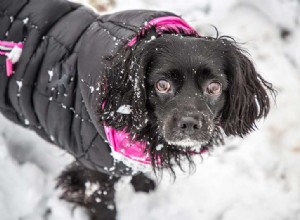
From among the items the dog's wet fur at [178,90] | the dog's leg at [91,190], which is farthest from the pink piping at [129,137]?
the dog's leg at [91,190]

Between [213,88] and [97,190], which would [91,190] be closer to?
[97,190]

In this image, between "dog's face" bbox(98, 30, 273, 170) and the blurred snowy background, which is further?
the blurred snowy background

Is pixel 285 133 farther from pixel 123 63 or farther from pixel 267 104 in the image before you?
pixel 123 63

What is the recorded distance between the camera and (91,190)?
2.73 metres

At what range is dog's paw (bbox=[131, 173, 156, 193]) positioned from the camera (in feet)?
9.62

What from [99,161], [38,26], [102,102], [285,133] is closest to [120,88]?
[102,102]

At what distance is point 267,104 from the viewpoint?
222 centimetres

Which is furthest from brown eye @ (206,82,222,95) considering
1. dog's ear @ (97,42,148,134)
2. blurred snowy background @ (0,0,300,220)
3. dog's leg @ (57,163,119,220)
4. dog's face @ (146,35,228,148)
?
blurred snowy background @ (0,0,300,220)

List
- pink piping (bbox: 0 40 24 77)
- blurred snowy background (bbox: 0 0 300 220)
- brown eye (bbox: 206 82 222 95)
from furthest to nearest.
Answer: blurred snowy background (bbox: 0 0 300 220) < pink piping (bbox: 0 40 24 77) < brown eye (bbox: 206 82 222 95)

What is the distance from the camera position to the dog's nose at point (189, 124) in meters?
1.92

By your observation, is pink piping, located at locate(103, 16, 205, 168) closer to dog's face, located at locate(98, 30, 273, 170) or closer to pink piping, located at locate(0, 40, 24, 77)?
dog's face, located at locate(98, 30, 273, 170)

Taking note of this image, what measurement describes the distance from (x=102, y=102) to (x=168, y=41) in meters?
0.40

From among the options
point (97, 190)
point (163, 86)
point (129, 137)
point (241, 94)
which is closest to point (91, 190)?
point (97, 190)

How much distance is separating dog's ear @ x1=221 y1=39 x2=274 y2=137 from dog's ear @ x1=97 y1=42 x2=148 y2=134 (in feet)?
1.30
